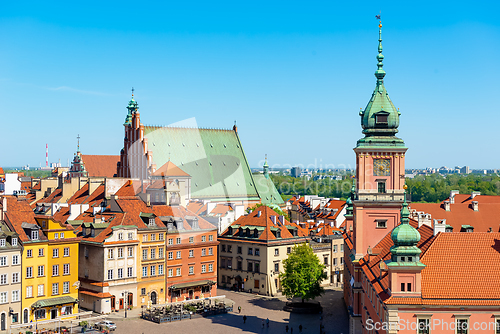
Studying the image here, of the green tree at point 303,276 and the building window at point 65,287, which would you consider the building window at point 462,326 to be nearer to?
the green tree at point 303,276

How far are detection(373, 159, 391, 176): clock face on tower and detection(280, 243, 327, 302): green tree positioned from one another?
773 inches

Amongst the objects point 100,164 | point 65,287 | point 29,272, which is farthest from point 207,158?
point 29,272

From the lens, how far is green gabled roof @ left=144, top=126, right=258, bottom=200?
127875 mm

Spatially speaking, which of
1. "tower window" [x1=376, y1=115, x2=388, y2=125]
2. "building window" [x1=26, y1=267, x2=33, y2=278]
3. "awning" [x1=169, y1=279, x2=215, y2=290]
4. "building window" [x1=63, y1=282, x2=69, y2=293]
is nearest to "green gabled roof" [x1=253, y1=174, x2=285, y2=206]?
"awning" [x1=169, y1=279, x2=215, y2=290]

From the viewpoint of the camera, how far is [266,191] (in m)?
145

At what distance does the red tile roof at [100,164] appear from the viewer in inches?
5782

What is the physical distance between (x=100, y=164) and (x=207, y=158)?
98.1 feet

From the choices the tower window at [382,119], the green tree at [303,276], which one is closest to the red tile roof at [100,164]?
the green tree at [303,276]

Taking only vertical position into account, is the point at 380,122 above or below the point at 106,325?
above

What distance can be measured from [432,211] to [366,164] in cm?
3918

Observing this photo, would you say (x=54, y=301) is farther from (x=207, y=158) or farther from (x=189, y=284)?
(x=207, y=158)

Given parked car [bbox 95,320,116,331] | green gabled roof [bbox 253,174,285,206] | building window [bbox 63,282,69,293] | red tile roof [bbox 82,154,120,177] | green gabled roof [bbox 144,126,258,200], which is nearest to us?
parked car [bbox 95,320,116,331]

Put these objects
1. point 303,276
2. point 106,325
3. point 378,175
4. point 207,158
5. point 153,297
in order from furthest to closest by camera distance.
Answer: point 207,158, point 153,297, point 303,276, point 106,325, point 378,175

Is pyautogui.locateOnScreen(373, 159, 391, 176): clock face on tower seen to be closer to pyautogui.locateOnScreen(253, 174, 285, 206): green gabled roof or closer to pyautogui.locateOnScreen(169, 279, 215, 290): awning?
pyautogui.locateOnScreen(169, 279, 215, 290): awning
